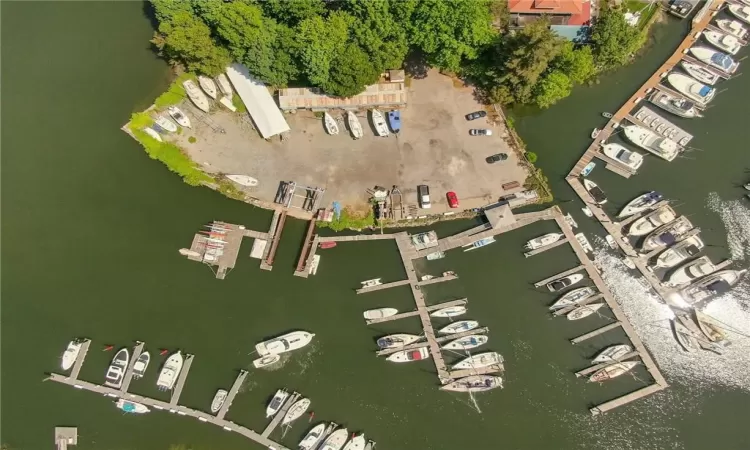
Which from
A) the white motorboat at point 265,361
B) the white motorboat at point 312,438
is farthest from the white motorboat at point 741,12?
the white motorboat at point 312,438

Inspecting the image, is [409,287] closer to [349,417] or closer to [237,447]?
[349,417]

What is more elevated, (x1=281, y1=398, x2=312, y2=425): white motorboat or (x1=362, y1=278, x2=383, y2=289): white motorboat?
(x1=362, y1=278, x2=383, y2=289): white motorboat

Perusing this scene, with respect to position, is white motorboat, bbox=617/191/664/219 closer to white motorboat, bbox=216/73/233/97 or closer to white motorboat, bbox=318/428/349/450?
white motorboat, bbox=318/428/349/450

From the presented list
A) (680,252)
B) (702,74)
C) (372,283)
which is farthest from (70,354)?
(702,74)

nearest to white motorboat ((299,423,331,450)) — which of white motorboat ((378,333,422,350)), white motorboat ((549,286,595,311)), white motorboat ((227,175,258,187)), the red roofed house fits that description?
white motorboat ((378,333,422,350))

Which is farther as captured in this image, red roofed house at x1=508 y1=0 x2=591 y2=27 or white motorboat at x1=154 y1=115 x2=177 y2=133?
white motorboat at x1=154 y1=115 x2=177 y2=133

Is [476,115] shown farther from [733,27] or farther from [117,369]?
[117,369]
